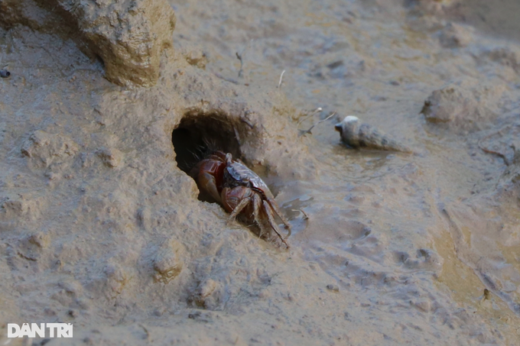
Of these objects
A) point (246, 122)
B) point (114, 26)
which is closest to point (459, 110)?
point (246, 122)

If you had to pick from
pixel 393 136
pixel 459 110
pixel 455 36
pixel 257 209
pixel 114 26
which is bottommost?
pixel 257 209

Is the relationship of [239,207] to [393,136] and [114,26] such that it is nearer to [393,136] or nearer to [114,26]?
[114,26]

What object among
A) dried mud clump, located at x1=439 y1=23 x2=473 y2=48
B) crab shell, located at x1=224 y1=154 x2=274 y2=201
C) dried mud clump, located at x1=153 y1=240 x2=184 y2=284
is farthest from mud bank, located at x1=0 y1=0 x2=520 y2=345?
dried mud clump, located at x1=439 y1=23 x2=473 y2=48

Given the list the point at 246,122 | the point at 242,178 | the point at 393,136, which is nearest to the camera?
the point at 242,178

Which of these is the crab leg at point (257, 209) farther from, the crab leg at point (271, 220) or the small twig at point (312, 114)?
the small twig at point (312, 114)

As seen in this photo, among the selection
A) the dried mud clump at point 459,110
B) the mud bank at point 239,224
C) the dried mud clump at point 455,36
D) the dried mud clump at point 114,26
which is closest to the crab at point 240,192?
the mud bank at point 239,224

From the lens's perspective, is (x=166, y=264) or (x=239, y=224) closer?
(x=166, y=264)

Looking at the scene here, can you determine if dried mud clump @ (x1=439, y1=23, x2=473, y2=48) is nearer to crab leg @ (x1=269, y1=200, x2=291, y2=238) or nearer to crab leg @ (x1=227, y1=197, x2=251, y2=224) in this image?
crab leg @ (x1=269, y1=200, x2=291, y2=238)
